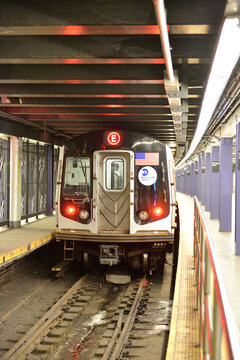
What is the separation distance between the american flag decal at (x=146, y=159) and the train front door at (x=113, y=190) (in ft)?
0.48

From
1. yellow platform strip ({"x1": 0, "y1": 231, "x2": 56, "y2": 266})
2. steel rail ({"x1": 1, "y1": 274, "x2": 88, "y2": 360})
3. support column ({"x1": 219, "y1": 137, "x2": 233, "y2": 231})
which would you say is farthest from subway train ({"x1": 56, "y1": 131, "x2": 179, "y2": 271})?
support column ({"x1": 219, "y1": 137, "x2": 233, "y2": 231})

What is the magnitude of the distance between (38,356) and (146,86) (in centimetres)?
469

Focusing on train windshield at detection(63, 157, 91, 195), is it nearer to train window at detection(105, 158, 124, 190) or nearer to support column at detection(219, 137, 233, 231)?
train window at detection(105, 158, 124, 190)

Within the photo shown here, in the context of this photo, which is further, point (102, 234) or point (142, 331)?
point (102, 234)

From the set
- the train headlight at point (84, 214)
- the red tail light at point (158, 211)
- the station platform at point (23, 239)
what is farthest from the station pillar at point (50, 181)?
the red tail light at point (158, 211)

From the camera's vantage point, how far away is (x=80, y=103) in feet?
29.0

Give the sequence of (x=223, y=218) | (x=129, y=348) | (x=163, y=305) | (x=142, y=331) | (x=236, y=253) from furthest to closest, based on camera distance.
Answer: (x=223, y=218), (x=236, y=253), (x=163, y=305), (x=142, y=331), (x=129, y=348)

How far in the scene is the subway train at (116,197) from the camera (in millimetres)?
8969

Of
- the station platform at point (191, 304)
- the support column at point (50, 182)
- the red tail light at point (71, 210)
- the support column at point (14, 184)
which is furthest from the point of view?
the support column at point (50, 182)

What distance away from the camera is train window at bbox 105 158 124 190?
9.29 metres

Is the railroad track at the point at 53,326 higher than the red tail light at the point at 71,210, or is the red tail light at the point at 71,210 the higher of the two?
the red tail light at the point at 71,210

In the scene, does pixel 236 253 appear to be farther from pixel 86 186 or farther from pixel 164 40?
pixel 164 40

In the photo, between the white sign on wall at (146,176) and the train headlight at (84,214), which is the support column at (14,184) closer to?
the train headlight at (84,214)

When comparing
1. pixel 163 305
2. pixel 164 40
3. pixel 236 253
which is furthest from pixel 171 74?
pixel 236 253
